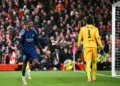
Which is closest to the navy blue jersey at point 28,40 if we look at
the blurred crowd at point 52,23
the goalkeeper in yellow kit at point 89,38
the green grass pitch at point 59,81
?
the green grass pitch at point 59,81

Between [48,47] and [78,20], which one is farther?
[78,20]

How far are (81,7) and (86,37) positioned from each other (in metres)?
17.6

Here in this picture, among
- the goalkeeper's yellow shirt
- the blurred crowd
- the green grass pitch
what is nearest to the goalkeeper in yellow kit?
the goalkeeper's yellow shirt

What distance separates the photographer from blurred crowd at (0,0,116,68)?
27484 mm

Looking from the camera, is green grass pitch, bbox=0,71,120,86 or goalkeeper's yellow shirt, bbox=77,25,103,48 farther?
goalkeeper's yellow shirt, bbox=77,25,103,48

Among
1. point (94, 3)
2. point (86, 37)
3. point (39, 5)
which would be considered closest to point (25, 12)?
point (39, 5)

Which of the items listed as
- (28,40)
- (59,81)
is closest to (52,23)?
(59,81)

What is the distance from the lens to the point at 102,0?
115 feet

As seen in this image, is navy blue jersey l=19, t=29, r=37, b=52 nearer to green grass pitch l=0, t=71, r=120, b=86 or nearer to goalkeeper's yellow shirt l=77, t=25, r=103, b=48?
green grass pitch l=0, t=71, r=120, b=86

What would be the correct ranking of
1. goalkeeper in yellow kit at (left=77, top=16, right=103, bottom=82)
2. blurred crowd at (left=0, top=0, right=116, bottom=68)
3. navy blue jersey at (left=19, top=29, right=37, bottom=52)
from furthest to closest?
blurred crowd at (left=0, top=0, right=116, bottom=68), goalkeeper in yellow kit at (left=77, top=16, right=103, bottom=82), navy blue jersey at (left=19, top=29, right=37, bottom=52)

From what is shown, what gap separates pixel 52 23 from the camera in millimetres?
30750

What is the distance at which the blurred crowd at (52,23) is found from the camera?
2748 centimetres

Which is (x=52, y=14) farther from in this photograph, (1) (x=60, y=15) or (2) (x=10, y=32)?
(2) (x=10, y=32)

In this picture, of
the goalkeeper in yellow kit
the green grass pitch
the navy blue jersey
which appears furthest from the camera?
the goalkeeper in yellow kit
